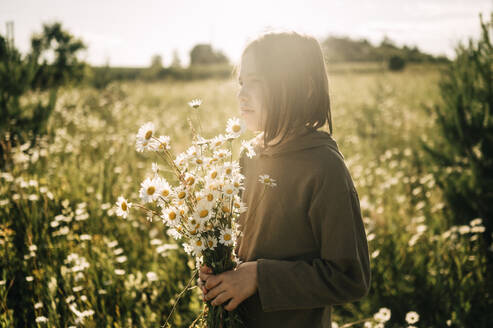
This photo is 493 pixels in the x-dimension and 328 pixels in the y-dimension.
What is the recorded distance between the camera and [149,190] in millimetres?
992

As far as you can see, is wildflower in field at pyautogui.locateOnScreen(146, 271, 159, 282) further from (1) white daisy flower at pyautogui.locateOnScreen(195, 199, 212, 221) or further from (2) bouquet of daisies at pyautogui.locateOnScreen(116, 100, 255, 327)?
(1) white daisy flower at pyautogui.locateOnScreen(195, 199, 212, 221)

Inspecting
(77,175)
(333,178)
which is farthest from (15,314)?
(333,178)

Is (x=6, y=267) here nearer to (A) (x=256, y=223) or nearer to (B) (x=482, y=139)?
(A) (x=256, y=223)

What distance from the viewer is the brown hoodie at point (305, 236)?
3.34 ft

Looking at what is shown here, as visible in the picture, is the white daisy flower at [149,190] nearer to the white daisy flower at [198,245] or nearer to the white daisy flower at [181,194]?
the white daisy flower at [181,194]

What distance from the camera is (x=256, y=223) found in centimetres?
122

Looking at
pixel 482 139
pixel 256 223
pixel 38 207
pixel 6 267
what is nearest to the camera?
pixel 256 223

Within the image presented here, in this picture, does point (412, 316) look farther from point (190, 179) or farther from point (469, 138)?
point (469, 138)

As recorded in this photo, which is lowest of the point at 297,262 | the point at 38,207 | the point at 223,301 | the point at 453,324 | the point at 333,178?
the point at 453,324

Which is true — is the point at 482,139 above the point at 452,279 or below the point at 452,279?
above

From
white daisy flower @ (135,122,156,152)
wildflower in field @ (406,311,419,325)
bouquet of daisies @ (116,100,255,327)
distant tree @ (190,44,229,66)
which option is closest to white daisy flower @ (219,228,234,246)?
bouquet of daisies @ (116,100,255,327)

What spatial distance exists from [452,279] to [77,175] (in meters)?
3.46

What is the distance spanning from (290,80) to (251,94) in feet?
0.47

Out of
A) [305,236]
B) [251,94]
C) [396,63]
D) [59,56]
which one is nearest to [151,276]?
[305,236]
